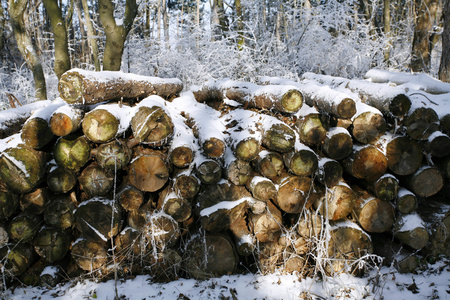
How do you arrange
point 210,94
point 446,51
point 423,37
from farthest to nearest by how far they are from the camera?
point 423,37 < point 446,51 < point 210,94

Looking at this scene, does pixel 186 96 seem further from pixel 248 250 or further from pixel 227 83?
pixel 248 250

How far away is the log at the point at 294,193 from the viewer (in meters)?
3.12

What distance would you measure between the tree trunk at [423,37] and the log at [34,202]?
8.52m

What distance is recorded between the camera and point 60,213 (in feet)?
10.0

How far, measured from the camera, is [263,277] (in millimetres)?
3084

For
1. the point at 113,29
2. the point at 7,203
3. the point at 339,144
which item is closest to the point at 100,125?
the point at 7,203

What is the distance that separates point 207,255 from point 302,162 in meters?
1.49

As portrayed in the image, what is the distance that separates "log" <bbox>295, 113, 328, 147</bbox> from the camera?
3.15m

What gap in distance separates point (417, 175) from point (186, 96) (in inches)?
136

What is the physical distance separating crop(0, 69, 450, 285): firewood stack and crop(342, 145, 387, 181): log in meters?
0.01

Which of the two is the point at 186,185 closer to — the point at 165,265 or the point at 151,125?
the point at 151,125

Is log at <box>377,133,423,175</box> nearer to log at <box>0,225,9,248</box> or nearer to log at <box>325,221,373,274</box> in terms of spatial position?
log at <box>325,221,373,274</box>

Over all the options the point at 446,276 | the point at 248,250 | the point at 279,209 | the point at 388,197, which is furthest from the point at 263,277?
the point at 446,276

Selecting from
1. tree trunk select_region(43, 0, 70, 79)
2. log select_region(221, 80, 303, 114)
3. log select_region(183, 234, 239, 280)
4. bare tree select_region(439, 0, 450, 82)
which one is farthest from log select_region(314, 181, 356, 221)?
tree trunk select_region(43, 0, 70, 79)
